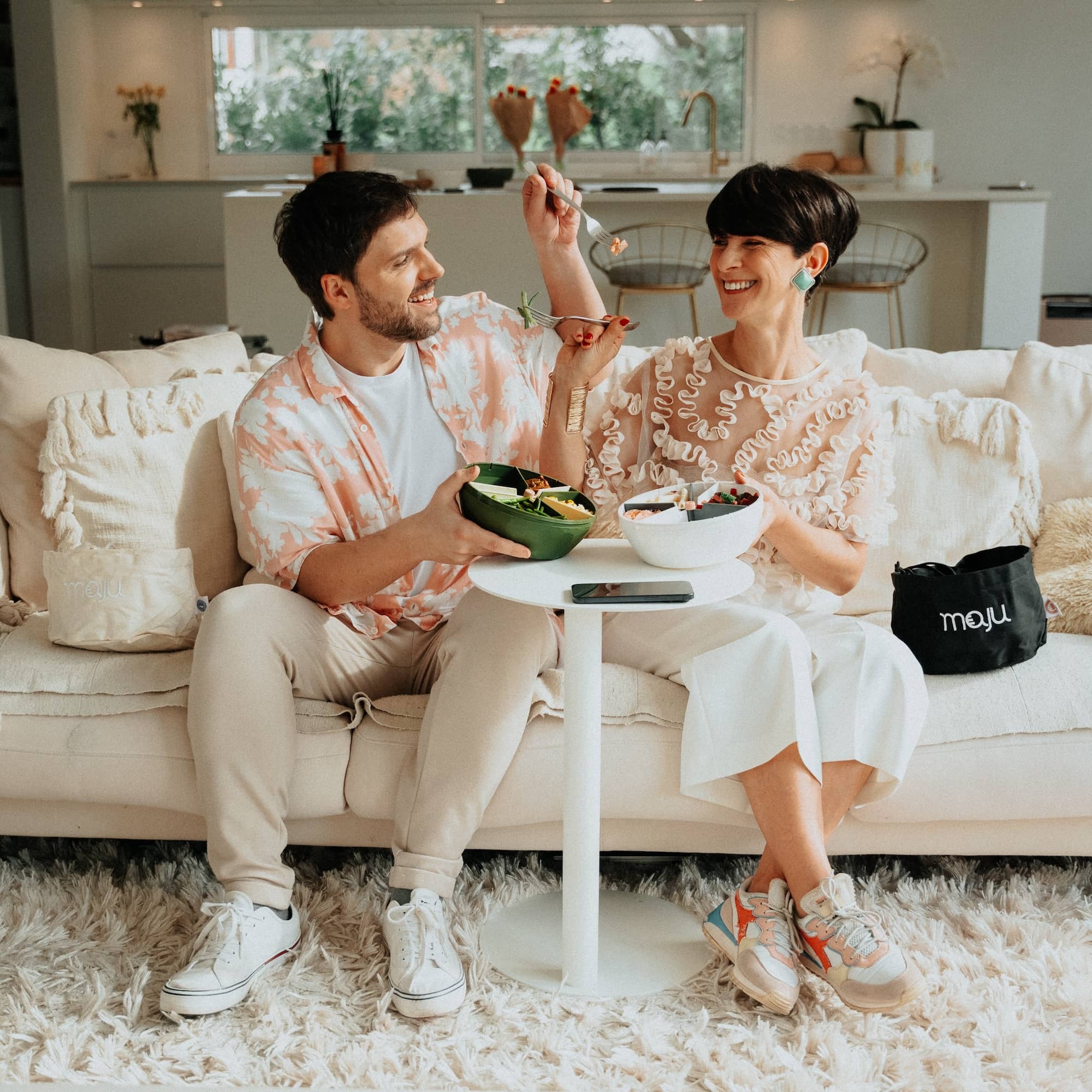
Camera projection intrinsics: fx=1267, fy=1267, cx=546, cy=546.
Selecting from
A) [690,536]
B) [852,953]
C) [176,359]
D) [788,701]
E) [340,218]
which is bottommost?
[852,953]

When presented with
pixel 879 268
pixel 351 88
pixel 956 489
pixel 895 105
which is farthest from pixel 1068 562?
pixel 351 88

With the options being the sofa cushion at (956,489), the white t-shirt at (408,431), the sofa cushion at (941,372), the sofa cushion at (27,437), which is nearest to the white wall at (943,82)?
the sofa cushion at (941,372)

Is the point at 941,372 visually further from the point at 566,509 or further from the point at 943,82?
the point at 943,82

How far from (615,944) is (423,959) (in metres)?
0.30

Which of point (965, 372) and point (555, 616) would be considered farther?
point (965, 372)

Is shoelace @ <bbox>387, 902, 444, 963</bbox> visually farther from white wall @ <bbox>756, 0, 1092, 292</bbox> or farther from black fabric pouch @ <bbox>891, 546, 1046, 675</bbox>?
white wall @ <bbox>756, 0, 1092, 292</bbox>

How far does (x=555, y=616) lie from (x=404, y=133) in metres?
5.37

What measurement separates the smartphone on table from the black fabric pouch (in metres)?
0.53

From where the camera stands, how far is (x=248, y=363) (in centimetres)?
253

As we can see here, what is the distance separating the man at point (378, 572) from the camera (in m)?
1.70

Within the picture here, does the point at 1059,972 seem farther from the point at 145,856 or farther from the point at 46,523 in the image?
the point at 46,523

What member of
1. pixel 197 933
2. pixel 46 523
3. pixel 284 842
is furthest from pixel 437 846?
pixel 46 523

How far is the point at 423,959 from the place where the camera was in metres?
1.66

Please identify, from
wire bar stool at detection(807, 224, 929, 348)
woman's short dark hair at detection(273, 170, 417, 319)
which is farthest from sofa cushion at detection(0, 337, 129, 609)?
wire bar stool at detection(807, 224, 929, 348)
